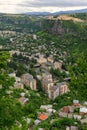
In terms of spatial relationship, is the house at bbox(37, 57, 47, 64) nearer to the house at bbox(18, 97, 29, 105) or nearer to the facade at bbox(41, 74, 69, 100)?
the facade at bbox(41, 74, 69, 100)

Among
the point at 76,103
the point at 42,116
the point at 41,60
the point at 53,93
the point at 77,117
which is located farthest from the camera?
the point at 41,60

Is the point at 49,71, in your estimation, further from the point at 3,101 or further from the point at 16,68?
the point at 3,101

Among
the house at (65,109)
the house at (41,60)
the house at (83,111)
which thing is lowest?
the house at (41,60)

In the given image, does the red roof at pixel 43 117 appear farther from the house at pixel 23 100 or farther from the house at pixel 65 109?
the house at pixel 23 100

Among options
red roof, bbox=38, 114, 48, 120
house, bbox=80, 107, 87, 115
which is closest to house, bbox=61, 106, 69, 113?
house, bbox=80, 107, 87, 115

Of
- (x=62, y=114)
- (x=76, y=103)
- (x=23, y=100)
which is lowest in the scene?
(x=76, y=103)

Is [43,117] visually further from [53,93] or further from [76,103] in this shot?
[53,93]

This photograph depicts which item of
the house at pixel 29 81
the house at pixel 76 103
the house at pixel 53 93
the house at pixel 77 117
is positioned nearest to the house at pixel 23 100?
the house at pixel 53 93

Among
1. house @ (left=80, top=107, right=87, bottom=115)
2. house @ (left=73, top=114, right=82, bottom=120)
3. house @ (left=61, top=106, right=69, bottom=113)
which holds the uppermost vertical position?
house @ (left=73, top=114, right=82, bottom=120)

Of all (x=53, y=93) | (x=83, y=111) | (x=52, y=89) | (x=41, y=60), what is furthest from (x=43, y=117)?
(x=41, y=60)

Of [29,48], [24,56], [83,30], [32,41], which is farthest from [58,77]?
[83,30]

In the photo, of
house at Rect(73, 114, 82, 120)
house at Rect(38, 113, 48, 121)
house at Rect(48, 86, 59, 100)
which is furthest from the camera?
house at Rect(48, 86, 59, 100)
